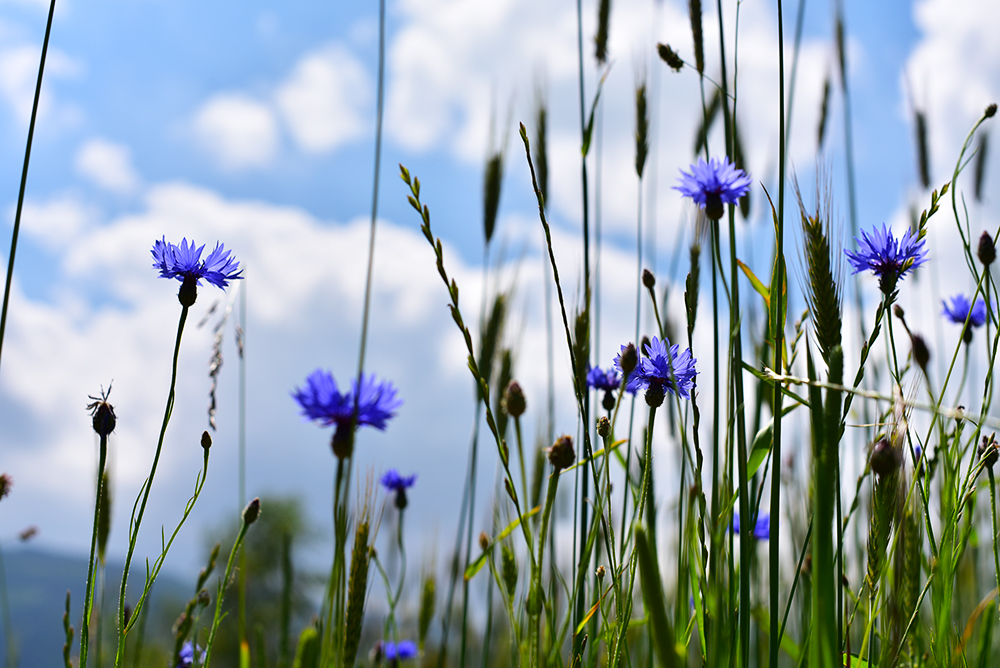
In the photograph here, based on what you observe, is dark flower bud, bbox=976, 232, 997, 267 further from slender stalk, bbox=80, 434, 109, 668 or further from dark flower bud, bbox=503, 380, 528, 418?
slender stalk, bbox=80, 434, 109, 668

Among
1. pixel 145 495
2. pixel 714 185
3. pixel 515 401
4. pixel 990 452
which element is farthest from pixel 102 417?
pixel 990 452

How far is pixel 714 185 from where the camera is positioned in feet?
2.71

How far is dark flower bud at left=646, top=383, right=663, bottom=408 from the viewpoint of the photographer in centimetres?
85

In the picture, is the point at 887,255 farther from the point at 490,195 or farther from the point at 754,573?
the point at 754,573

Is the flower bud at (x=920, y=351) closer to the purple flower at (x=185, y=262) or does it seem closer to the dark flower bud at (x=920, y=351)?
the dark flower bud at (x=920, y=351)

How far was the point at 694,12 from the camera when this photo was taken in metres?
1.19

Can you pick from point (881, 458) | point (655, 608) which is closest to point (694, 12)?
point (881, 458)

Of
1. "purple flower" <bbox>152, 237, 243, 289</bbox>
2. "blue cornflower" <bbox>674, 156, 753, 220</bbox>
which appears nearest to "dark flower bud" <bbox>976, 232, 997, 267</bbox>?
"blue cornflower" <bbox>674, 156, 753, 220</bbox>

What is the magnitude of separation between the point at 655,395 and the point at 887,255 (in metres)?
0.39

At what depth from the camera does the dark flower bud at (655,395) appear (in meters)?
0.85

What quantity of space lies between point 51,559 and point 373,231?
138 meters

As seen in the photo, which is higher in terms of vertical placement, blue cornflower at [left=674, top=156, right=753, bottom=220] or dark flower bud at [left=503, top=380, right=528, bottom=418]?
blue cornflower at [left=674, top=156, right=753, bottom=220]

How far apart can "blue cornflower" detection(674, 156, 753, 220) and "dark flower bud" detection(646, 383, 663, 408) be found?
0.70 ft

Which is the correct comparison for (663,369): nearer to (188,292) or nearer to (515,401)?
(515,401)
